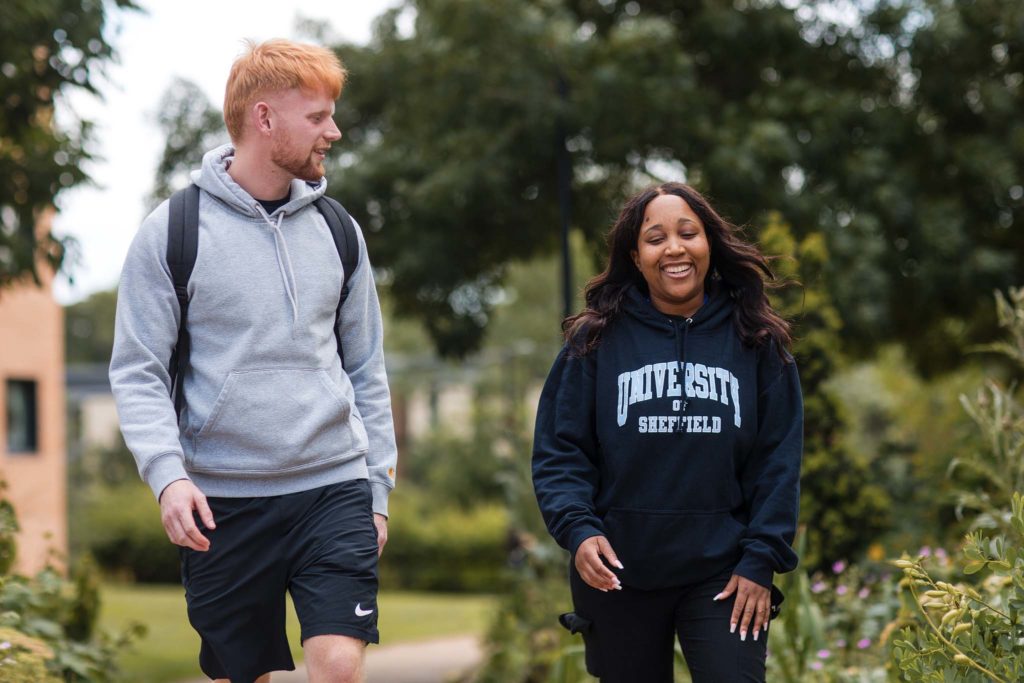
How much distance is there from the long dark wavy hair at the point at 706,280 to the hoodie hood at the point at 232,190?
0.73 m

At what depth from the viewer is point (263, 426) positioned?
311 cm

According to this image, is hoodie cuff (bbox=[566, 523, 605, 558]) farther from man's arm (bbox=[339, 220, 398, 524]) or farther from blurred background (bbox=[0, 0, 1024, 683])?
blurred background (bbox=[0, 0, 1024, 683])

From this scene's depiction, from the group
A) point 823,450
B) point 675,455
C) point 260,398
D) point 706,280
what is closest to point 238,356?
point 260,398

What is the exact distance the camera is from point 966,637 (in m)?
3.08

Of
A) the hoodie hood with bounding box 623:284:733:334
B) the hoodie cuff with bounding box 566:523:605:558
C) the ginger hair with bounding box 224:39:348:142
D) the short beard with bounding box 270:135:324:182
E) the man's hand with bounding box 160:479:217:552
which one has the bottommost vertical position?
the hoodie cuff with bounding box 566:523:605:558

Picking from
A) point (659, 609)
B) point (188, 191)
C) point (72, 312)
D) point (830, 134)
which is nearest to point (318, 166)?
point (188, 191)

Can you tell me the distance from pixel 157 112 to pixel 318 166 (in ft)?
24.0

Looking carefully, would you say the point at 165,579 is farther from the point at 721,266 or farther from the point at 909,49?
the point at 721,266

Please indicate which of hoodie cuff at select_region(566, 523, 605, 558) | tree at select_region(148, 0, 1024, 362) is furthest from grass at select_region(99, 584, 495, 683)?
hoodie cuff at select_region(566, 523, 605, 558)

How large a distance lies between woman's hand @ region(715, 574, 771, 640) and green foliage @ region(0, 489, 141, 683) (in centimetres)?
194

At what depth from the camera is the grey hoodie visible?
309 centimetres

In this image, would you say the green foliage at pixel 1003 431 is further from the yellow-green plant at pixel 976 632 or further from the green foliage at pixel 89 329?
the green foliage at pixel 89 329

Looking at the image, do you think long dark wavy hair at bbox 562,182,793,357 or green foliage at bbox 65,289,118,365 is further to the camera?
green foliage at bbox 65,289,118,365

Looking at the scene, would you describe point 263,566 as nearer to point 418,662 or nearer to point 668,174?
point 668,174
